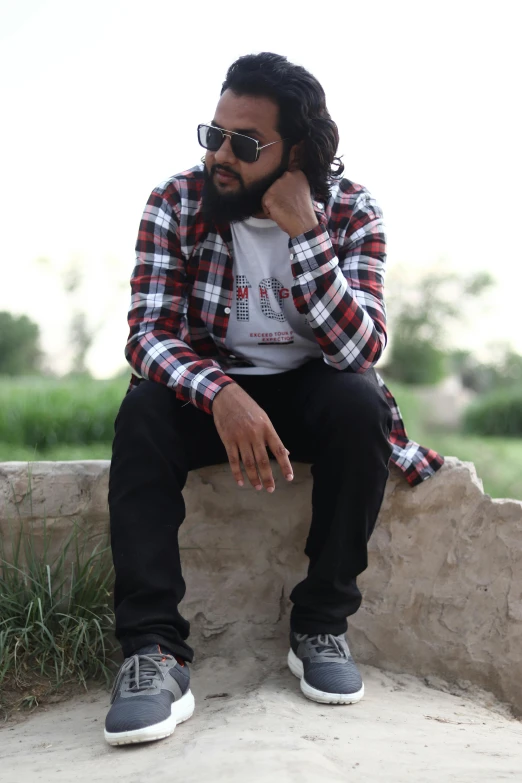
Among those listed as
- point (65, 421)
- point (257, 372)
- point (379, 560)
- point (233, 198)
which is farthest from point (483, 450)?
point (233, 198)

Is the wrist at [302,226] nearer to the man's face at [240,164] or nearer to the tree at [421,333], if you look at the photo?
the man's face at [240,164]

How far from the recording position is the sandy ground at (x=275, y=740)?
5.16ft

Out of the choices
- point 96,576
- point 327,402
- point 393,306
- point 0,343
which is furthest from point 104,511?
point 393,306

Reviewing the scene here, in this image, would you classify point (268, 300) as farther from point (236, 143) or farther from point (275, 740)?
point (275, 740)

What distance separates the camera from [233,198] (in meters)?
2.33

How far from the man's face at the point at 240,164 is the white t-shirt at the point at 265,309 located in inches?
3.4

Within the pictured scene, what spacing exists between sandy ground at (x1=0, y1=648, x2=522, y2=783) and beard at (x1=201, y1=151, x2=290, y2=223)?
127 centimetres

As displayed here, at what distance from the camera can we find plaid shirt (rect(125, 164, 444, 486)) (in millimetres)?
2164

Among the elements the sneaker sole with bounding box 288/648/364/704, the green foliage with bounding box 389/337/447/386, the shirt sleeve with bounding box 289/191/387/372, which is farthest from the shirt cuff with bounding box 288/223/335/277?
the green foliage with bounding box 389/337/447/386

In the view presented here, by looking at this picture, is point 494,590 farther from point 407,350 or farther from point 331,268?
point 407,350

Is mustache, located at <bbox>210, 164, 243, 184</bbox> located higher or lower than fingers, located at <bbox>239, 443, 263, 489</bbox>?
higher

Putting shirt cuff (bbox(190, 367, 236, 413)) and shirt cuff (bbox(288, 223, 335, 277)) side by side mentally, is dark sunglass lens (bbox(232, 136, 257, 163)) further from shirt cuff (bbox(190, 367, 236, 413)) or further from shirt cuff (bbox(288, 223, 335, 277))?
shirt cuff (bbox(190, 367, 236, 413))

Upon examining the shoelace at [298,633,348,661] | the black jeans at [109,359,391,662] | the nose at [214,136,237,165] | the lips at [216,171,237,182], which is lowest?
the shoelace at [298,633,348,661]

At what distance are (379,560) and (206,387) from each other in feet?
2.83
